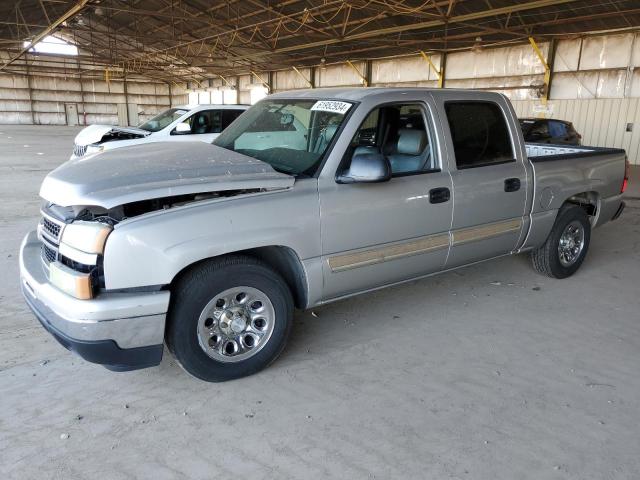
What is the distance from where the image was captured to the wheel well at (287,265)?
3166 millimetres

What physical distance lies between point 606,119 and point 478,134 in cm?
1526

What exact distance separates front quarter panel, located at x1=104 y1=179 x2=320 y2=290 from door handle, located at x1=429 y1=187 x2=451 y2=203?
1.03 meters

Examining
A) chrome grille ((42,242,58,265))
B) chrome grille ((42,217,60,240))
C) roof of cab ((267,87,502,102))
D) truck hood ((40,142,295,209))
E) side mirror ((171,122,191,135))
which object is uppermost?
roof of cab ((267,87,502,102))

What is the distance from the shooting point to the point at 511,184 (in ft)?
13.8

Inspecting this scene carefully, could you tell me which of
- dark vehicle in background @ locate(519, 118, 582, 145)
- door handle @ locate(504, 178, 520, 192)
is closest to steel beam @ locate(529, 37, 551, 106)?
dark vehicle in background @ locate(519, 118, 582, 145)

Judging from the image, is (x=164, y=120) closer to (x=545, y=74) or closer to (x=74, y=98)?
(x=545, y=74)

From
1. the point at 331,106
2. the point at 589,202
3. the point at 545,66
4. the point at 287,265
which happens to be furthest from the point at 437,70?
the point at 287,265

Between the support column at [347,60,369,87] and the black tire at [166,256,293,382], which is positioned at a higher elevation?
the support column at [347,60,369,87]

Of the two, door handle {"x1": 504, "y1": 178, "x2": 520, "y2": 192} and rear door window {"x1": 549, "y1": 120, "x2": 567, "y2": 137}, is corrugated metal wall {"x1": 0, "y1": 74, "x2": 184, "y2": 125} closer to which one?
rear door window {"x1": 549, "y1": 120, "x2": 567, "y2": 137}

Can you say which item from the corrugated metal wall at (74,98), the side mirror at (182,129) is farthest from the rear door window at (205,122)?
the corrugated metal wall at (74,98)

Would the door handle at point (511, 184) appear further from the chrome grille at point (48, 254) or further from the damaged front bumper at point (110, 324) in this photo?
the chrome grille at point (48, 254)

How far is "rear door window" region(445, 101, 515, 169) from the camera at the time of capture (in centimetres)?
392

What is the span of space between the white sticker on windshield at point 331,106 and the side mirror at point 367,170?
0.44 meters

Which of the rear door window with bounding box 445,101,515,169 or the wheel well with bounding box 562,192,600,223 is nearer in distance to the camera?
the rear door window with bounding box 445,101,515,169
